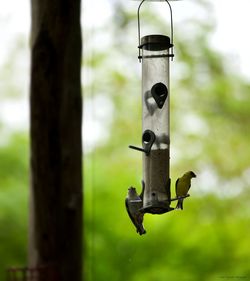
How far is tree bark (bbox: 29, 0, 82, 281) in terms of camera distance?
96.4 inches

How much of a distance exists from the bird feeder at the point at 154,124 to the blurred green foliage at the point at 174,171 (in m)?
1.78

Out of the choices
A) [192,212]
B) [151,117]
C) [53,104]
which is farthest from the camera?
[192,212]

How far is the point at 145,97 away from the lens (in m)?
1.76

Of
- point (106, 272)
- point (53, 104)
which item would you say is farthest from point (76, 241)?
point (106, 272)

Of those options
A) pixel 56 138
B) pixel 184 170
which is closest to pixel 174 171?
pixel 184 170

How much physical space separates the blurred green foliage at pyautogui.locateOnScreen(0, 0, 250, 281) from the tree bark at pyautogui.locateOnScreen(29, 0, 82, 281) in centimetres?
90

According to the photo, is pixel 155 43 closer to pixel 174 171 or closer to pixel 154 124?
pixel 154 124

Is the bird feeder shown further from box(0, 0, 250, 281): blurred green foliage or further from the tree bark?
box(0, 0, 250, 281): blurred green foliage

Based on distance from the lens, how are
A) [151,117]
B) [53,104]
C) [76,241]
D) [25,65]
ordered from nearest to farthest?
[151,117], [53,104], [76,241], [25,65]

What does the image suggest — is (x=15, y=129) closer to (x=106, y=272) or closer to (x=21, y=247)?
(x=21, y=247)

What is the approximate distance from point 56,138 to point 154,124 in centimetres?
87

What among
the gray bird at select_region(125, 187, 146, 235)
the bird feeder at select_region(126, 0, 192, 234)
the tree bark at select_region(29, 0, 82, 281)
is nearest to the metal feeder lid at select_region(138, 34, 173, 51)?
the bird feeder at select_region(126, 0, 192, 234)

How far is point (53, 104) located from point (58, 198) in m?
0.38

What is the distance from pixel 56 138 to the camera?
8.29ft
